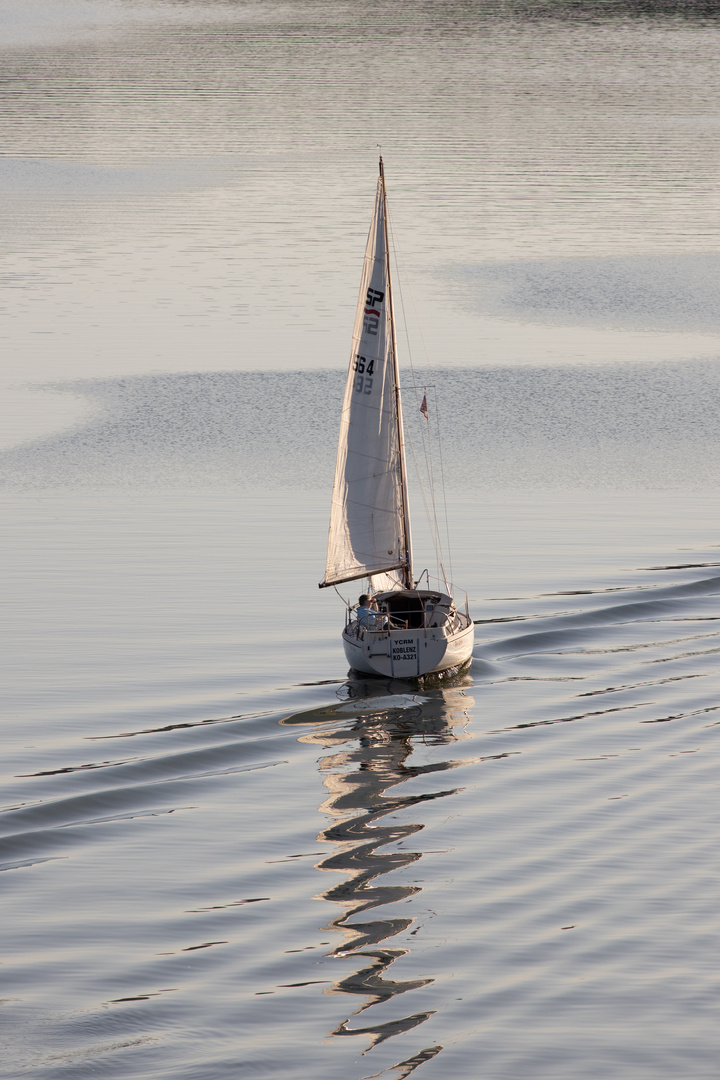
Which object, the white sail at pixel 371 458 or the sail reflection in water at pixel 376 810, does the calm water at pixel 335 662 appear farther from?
the white sail at pixel 371 458

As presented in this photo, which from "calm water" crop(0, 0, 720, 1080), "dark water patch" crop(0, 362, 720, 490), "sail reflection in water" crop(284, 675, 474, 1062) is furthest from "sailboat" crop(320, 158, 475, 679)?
"dark water patch" crop(0, 362, 720, 490)

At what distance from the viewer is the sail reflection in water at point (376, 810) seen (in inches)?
935

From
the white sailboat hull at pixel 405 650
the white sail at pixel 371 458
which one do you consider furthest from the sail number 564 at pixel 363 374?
the white sailboat hull at pixel 405 650

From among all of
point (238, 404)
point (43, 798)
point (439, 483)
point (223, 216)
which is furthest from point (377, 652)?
point (223, 216)

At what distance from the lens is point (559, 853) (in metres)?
28.4

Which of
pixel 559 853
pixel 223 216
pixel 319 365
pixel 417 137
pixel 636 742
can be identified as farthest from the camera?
pixel 417 137

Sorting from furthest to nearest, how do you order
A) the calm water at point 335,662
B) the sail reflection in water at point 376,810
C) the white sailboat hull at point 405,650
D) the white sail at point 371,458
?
the white sail at point 371,458
the white sailboat hull at point 405,650
the sail reflection in water at point 376,810
the calm water at point 335,662

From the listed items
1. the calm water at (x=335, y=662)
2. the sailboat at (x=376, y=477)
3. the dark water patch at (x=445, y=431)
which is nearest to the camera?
the calm water at (x=335, y=662)

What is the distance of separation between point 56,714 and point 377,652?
8.16 m

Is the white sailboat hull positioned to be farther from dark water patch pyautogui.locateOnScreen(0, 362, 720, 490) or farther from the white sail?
dark water patch pyautogui.locateOnScreen(0, 362, 720, 490)

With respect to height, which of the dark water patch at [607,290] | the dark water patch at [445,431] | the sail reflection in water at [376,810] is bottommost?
the sail reflection in water at [376,810]

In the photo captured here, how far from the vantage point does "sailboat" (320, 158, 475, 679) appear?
136ft

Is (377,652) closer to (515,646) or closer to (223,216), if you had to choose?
(515,646)

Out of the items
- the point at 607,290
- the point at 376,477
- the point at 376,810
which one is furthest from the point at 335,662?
the point at 607,290
